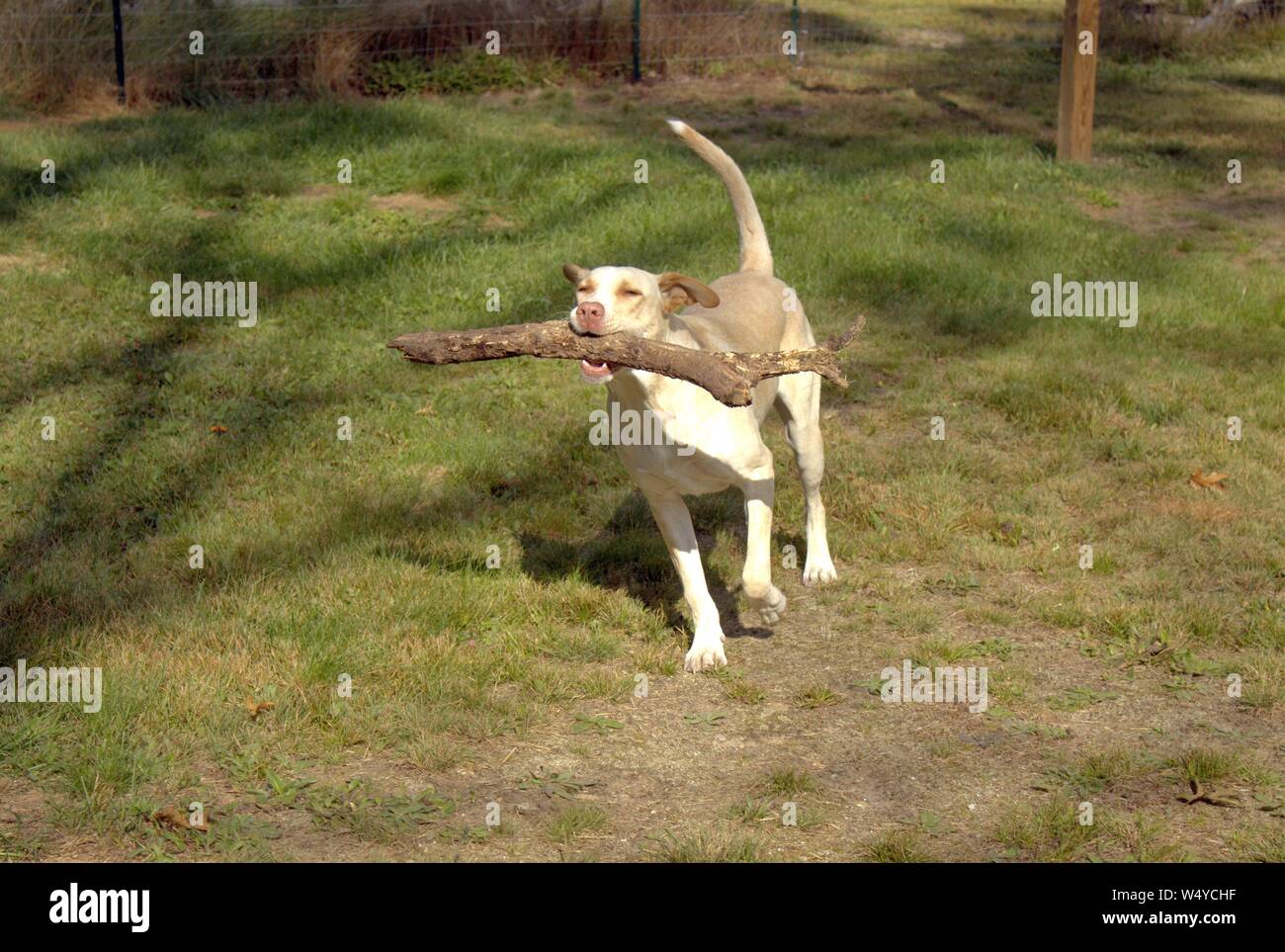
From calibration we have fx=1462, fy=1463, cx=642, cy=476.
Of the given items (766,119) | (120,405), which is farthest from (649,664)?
(766,119)

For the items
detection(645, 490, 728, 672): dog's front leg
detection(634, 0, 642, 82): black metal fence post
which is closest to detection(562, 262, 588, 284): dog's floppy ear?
detection(645, 490, 728, 672): dog's front leg

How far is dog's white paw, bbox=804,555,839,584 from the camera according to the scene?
6242 millimetres

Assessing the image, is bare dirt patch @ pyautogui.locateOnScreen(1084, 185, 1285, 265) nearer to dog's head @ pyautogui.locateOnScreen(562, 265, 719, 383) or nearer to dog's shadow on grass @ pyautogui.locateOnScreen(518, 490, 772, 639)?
dog's shadow on grass @ pyautogui.locateOnScreen(518, 490, 772, 639)

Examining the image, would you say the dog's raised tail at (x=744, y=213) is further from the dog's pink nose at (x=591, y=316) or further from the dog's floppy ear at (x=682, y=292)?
the dog's pink nose at (x=591, y=316)

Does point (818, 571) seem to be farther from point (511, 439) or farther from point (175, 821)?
point (175, 821)

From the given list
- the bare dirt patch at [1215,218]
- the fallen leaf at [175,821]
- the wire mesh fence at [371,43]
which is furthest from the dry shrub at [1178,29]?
the fallen leaf at [175,821]

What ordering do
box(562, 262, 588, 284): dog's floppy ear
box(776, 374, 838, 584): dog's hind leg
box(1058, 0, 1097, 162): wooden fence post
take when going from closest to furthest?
1. box(562, 262, 588, 284): dog's floppy ear
2. box(776, 374, 838, 584): dog's hind leg
3. box(1058, 0, 1097, 162): wooden fence post

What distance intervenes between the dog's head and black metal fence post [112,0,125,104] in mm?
9684

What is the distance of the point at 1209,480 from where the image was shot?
6.98 metres

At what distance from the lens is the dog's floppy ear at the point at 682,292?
5086mm

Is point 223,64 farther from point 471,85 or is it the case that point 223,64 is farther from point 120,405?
point 120,405

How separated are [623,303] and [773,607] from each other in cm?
139

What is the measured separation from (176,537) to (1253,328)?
6486 millimetres

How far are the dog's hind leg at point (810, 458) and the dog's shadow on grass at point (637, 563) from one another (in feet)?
1.31
